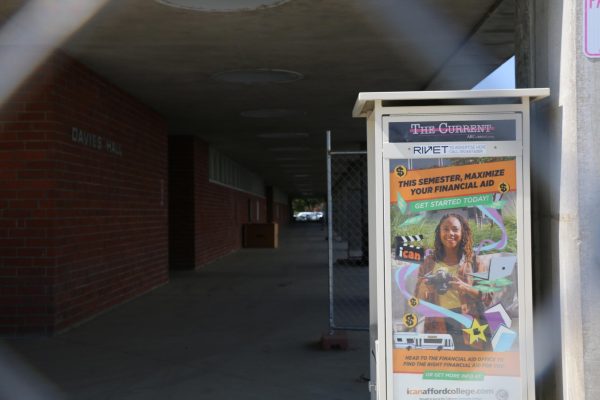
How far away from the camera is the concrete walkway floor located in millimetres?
→ 5668

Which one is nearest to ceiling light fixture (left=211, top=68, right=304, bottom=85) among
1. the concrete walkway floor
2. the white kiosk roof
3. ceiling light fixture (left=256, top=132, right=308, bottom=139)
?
the concrete walkway floor

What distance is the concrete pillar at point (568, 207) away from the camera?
3223 millimetres

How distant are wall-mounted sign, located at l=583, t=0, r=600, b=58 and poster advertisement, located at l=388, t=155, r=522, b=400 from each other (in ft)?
2.16

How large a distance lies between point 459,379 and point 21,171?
251 inches

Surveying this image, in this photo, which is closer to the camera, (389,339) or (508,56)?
(389,339)

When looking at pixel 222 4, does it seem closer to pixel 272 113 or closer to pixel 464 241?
pixel 464 241

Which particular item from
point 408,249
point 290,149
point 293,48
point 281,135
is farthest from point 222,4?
point 290,149

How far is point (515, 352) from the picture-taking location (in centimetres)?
330

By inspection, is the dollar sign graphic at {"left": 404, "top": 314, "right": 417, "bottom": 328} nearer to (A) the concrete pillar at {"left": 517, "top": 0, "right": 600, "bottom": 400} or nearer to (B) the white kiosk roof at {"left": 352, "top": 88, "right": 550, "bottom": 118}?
(A) the concrete pillar at {"left": 517, "top": 0, "right": 600, "bottom": 400}

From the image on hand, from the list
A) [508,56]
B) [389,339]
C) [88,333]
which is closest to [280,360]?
[88,333]

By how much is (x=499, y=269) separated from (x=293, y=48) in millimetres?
5685

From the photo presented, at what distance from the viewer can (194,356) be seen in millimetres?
6863

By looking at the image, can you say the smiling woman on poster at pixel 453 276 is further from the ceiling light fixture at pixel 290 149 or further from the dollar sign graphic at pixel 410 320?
the ceiling light fixture at pixel 290 149

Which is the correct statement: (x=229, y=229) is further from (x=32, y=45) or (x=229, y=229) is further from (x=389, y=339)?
(x=389, y=339)
